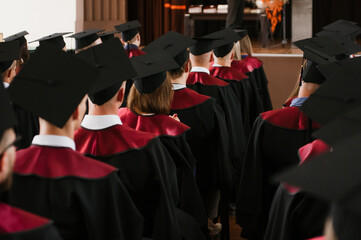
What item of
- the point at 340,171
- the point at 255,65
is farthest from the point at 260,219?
the point at 255,65

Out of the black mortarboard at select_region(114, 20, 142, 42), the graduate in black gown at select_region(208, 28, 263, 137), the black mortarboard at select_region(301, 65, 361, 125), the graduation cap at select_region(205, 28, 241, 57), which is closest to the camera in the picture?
the black mortarboard at select_region(301, 65, 361, 125)

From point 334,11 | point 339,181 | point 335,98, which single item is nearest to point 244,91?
point 335,98

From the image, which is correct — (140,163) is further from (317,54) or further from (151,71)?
(317,54)

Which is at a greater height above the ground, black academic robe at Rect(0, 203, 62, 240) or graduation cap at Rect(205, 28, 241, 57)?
graduation cap at Rect(205, 28, 241, 57)

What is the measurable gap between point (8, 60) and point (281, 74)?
5668 mm

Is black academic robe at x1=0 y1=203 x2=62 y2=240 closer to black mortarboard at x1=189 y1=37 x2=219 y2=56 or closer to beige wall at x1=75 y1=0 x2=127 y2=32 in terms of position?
black mortarboard at x1=189 y1=37 x2=219 y2=56

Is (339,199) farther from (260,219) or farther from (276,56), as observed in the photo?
(276,56)

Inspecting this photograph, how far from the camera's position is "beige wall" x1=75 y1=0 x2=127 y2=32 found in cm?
1122

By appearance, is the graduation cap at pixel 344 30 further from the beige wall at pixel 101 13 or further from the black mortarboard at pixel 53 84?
the beige wall at pixel 101 13

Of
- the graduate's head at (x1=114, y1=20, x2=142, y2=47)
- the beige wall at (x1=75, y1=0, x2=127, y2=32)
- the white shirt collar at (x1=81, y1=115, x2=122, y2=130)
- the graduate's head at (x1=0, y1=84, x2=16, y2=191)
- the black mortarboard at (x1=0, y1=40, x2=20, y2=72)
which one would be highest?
the beige wall at (x1=75, y1=0, x2=127, y2=32)

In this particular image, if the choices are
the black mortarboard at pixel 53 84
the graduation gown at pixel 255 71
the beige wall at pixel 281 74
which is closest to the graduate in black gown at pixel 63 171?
the black mortarboard at pixel 53 84

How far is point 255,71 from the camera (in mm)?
7105

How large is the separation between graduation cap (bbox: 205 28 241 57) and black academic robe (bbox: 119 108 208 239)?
2.29 meters

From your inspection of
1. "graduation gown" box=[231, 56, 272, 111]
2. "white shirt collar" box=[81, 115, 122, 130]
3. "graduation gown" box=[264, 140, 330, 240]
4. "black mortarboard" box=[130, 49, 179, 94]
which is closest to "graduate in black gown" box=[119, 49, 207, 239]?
"black mortarboard" box=[130, 49, 179, 94]
